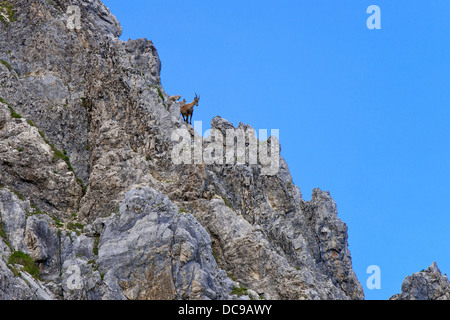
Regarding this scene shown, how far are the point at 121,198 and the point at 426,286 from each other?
93.2 feet

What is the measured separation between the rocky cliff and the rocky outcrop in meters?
6.58

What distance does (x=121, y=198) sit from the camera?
70812 mm

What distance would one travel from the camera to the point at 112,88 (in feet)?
265

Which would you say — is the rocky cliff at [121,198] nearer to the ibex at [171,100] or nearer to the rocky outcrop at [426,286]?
the ibex at [171,100]

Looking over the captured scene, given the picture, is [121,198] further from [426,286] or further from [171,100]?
[426,286]

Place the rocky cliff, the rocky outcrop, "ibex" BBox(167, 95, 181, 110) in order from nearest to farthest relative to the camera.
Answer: the rocky cliff → the rocky outcrop → "ibex" BBox(167, 95, 181, 110)

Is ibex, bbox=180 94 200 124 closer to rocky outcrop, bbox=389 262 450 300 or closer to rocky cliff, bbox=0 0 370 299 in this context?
rocky cliff, bbox=0 0 370 299

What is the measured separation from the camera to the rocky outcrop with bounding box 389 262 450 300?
2950 inches

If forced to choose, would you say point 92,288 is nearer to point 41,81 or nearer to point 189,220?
point 189,220

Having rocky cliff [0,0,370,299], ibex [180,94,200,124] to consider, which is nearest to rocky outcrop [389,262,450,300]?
rocky cliff [0,0,370,299]

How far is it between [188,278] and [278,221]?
894 inches

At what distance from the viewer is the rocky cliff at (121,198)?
209ft
